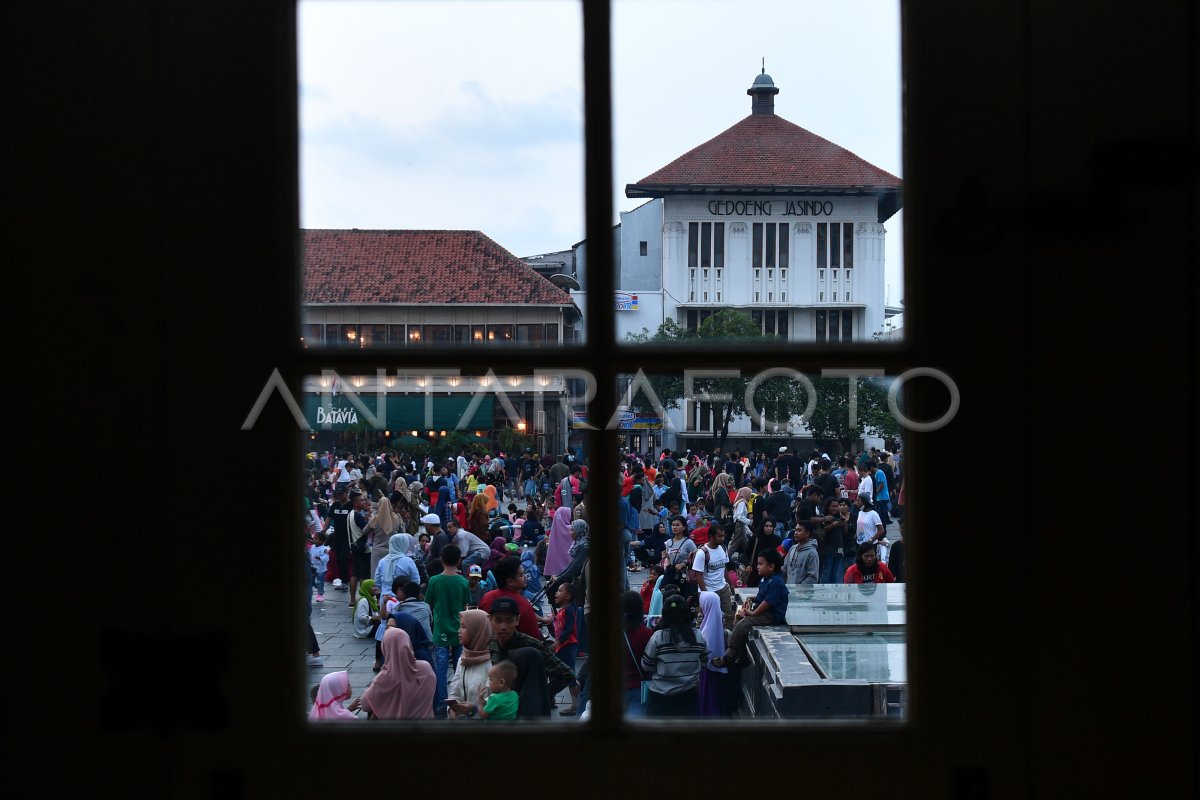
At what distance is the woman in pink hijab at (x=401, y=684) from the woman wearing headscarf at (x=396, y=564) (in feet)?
5.30

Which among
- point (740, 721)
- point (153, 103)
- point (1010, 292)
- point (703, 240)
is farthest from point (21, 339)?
point (703, 240)

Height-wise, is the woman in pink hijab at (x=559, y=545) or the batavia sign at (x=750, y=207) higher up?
the batavia sign at (x=750, y=207)

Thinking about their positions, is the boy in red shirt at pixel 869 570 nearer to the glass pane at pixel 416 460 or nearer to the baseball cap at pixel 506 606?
the glass pane at pixel 416 460

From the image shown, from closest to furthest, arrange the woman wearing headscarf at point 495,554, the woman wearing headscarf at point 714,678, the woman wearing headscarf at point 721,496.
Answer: the woman wearing headscarf at point 714,678
the woman wearing headscarf at point 495,554
the woman wearing headscarf at point 721,496

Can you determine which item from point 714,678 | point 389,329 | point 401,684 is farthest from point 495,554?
point 389,329

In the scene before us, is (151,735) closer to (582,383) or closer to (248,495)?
(248,495)

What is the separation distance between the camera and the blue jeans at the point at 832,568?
26.8 feet

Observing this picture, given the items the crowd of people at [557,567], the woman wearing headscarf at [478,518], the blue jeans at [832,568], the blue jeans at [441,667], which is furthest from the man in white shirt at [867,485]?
the blue jeans at [441,667]

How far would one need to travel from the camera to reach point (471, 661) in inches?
180

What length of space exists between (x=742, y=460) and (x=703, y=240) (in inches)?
276

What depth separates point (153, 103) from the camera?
759 millimetres

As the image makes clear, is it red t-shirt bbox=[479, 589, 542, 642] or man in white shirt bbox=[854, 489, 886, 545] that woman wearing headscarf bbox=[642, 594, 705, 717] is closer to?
red t-shirt bbox=[479, 589, 542, 642]

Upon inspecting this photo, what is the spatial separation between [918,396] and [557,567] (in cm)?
703

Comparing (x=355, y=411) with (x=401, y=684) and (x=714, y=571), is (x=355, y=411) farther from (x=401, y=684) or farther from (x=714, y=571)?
(x=714, y=571)
